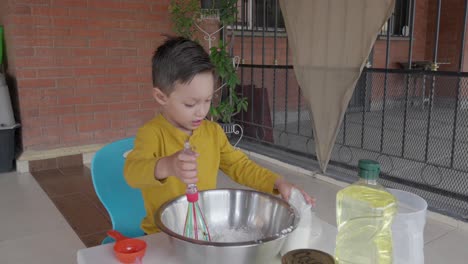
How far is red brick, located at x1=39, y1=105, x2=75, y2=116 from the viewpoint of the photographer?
10.1 ft

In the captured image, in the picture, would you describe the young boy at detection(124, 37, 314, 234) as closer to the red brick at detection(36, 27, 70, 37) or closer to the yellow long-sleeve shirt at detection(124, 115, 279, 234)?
the yellow long-sleeve shirt at detection(124, 115, 279, 234)

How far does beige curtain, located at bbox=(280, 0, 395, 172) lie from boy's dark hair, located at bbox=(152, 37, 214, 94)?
5.15 feet

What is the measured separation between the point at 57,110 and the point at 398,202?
2961mm

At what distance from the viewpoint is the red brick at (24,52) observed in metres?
2.90

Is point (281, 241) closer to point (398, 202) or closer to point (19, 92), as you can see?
point (398, 202)

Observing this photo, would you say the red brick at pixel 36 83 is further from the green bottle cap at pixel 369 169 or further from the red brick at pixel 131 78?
the green bottle cap at pixel 369 169

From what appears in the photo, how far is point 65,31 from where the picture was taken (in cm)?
305

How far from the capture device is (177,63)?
936mm

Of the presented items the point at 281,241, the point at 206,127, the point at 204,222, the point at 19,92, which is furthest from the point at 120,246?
the point at 19,92

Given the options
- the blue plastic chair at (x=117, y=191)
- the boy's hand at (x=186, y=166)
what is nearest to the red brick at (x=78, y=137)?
the blue plastic chair at (x=117, y=191)

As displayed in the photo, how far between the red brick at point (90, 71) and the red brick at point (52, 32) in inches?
11.6

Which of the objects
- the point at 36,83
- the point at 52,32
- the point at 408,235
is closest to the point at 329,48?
the point at 408,235

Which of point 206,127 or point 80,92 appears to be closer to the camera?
point 206,127

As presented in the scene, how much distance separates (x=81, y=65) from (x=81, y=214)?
4.63 feet
